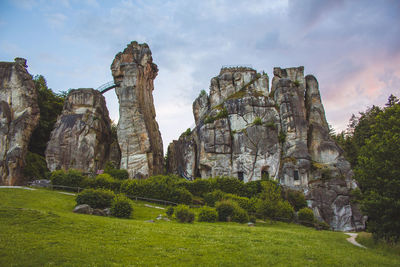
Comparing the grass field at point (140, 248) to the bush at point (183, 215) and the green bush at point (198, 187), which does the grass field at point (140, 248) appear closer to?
the bush at point (183, 215)

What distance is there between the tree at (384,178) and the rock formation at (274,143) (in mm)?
22307

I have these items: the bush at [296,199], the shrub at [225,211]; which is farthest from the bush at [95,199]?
the bush at [296,199]

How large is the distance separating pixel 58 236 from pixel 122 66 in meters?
43.6

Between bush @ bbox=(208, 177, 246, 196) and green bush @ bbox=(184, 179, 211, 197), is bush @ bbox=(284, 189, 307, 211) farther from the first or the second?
green bush @ bbox=(184, 179, 211, 197)

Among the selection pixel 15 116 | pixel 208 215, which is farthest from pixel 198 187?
pixel 15 116

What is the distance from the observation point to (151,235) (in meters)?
13.8

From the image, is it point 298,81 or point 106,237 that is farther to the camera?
point 298,81

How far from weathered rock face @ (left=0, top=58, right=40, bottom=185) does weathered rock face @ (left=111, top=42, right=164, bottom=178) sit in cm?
1355

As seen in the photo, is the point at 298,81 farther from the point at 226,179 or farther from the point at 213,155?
→ the point at 226,179

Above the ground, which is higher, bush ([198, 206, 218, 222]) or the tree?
the tree

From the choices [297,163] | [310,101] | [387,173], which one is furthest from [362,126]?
[387,173]

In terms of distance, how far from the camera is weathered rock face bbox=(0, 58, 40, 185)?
135 feet

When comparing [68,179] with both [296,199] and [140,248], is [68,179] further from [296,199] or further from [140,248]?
[296,199]

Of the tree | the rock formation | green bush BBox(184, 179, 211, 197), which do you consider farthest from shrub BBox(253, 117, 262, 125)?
the tree
